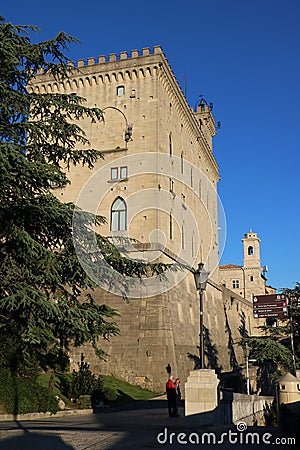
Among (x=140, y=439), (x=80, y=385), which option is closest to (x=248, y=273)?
(x=80, y=385)

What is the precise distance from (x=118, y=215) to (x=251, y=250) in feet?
177

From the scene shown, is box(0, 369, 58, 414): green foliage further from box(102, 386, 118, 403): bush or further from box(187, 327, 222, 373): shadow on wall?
box(187, 327, 222, 373): shadow on wall

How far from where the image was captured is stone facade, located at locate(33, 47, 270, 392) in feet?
84.7

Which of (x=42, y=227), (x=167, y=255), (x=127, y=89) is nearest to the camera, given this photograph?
(x=42, y=227)

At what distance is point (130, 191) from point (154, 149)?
9.94 feet

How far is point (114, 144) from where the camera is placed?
3158cm

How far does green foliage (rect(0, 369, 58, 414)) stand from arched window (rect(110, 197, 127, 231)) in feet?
49.4

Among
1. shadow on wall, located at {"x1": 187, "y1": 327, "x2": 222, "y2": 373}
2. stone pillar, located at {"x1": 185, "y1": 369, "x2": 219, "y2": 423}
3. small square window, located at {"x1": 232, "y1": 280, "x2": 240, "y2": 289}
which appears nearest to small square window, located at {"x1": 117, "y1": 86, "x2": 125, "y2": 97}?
shadow on wall, located at {"x1": 187, "y1": 327, "x2": 222, "y2": 373}

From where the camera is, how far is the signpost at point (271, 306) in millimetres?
39000

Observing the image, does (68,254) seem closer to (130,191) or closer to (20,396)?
(20,396)

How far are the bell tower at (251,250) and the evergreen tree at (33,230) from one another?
216ft

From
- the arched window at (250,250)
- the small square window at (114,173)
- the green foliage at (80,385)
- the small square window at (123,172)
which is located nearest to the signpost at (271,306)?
the small square window at (123,172)

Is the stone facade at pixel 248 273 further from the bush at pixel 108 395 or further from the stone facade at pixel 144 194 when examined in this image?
the bush at pixel 108 395

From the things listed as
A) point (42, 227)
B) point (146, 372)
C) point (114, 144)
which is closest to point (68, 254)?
point (42, 227)
